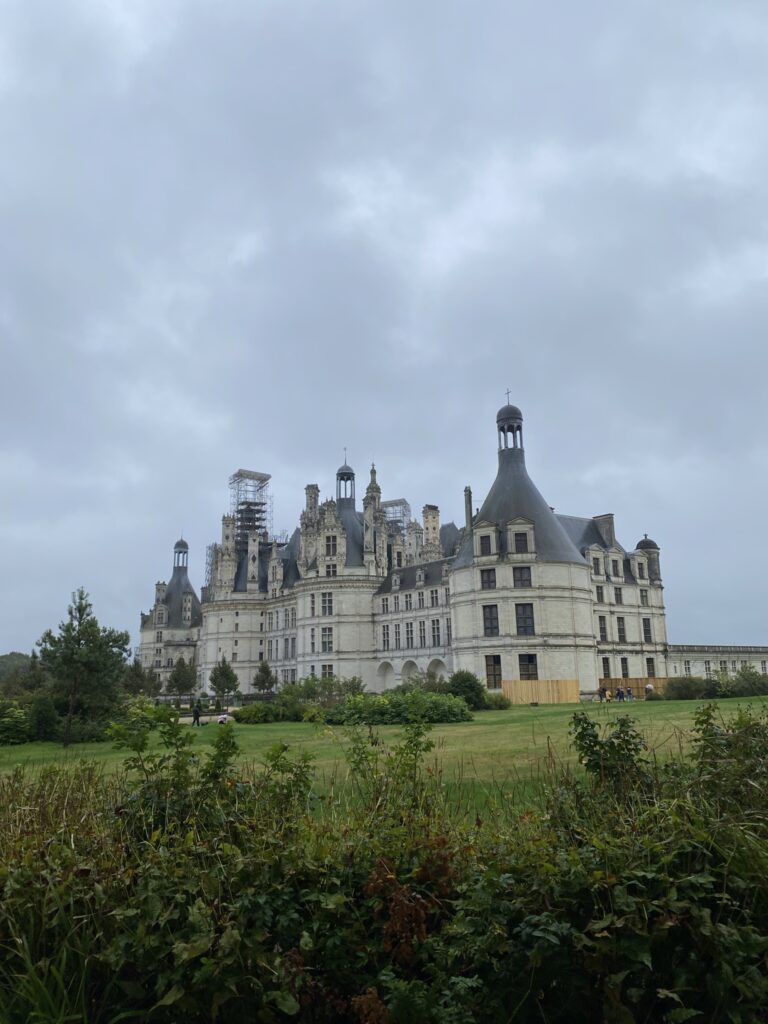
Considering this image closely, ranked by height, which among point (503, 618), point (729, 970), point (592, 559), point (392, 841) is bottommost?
point (729, 970)

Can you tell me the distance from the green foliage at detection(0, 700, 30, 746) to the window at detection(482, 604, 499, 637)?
A: 27.3 m

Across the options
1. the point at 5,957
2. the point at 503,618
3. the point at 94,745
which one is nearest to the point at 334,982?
the point at 5,957

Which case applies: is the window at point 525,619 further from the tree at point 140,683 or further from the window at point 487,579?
the tree at point 140,683

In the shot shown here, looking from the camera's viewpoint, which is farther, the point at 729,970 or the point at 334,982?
the point at 334,982

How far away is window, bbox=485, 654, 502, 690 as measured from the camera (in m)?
45.8

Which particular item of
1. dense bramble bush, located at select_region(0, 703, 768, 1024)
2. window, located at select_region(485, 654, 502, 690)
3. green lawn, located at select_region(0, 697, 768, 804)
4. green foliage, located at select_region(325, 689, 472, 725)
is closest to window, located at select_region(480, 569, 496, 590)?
window, located at select_region(485, 654, 502, 690)

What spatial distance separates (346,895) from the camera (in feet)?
17.3

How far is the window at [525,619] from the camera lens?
45.7 m

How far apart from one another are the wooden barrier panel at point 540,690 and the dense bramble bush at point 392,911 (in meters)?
38.2

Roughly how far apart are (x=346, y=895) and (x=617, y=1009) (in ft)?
6.26

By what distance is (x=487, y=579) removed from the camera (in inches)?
1852

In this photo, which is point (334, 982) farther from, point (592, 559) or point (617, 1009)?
point (592, 559)

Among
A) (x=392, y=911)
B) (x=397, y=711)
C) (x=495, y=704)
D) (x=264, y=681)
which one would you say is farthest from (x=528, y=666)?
(x=392, y=911)

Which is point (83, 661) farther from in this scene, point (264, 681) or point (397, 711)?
point (264, 681)
